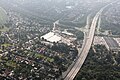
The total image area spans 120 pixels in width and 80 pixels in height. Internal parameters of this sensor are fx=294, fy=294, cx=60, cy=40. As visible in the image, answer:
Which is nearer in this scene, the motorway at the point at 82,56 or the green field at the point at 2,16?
the motorway at the point at 82,56

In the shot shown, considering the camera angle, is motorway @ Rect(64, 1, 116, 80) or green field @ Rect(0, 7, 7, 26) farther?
green field @ Rect(0, 7, 7, 26)

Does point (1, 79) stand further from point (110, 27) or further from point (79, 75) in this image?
point (110, 27)

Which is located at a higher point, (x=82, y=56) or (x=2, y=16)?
(x=2, y=16)

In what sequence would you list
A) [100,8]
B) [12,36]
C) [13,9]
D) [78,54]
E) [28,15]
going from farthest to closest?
1. [100,8]
2. [13,9]
3. [28,15]
4. [12,36]
5. [78,54]

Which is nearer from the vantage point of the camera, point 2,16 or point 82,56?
point 82,56

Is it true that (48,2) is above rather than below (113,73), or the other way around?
above

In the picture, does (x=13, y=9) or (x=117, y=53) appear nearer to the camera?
(x=117, y=53)

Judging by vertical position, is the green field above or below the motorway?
above

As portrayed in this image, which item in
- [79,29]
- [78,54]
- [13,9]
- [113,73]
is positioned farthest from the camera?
[13,9]

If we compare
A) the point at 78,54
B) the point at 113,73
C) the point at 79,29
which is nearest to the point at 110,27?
the point at 79,29

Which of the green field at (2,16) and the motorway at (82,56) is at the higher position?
the green field at (2,16)
